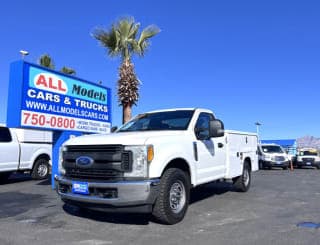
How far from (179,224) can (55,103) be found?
228 inches

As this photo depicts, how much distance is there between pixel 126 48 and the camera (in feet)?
68.2

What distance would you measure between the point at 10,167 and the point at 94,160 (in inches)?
326

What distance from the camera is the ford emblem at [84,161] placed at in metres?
6.25

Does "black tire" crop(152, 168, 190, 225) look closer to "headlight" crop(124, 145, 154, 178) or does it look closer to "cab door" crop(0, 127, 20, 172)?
"headlight" crop(124, 145, 154, 178)

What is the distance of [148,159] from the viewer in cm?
598

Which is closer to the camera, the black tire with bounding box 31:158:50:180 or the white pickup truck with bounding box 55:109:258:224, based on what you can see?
the white pickup truck with bounding box 55:109:258:224

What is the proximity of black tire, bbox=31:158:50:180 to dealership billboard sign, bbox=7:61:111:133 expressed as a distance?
3.41 meters

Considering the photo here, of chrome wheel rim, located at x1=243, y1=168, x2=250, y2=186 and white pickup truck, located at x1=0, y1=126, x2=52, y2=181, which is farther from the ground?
white pickup truck, located at x1=0, y1=126, x2=52, y2=181

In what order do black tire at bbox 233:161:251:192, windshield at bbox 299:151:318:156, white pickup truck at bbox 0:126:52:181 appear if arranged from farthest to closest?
1. windshield at bbox 299:151:318:156
2. white pickup truck at bbox 0:126:52:181
3. black tire at bbox 233:161:251:192

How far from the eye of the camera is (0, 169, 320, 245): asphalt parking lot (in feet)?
18.1

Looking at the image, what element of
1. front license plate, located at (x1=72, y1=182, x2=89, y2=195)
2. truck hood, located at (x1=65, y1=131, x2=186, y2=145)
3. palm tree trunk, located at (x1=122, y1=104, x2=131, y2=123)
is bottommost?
front license plate, located at (x1=72, y1=182, x2=89, y2=195)

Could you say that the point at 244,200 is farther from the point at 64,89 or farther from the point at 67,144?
the point at 64,89

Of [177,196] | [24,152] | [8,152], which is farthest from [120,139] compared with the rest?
[24,152]

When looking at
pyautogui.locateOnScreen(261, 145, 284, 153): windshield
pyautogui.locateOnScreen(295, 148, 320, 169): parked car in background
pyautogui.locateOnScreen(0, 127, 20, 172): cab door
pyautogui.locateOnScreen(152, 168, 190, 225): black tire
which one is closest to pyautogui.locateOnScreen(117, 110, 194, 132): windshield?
pyautogui.locateOnScreen(152, 168, 190, 225): black tire
